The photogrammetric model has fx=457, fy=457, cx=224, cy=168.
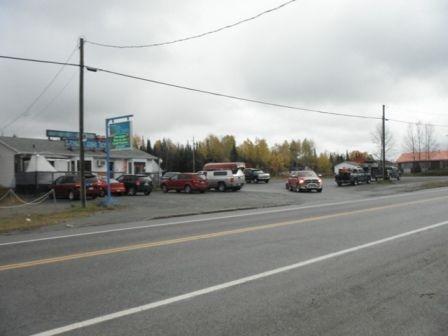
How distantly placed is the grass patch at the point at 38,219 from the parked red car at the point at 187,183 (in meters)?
13.8

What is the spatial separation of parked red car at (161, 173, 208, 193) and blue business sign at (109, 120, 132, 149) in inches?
449

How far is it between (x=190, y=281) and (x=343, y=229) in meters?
6.37

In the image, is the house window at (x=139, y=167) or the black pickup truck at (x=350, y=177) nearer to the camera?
the black pickup truck at (x=350, y=177)

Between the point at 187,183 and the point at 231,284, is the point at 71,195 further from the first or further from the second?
the point at 231,284

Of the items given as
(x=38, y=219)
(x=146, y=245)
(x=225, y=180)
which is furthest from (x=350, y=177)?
(x=146, y=245)

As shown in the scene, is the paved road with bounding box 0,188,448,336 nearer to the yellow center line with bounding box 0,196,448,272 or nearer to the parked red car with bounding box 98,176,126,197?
the yellow center line with bounding box 0,196,448,272

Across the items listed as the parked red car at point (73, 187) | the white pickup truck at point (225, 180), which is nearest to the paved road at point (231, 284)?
the parked red car at point (73, 187)

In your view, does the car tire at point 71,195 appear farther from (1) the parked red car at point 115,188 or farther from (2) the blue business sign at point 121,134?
(2) the blue business sign at point 121,134

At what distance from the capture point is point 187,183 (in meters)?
34.3

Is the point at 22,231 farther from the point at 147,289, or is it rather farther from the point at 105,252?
the point at 147,289

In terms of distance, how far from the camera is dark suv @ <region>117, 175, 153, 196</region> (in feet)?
105

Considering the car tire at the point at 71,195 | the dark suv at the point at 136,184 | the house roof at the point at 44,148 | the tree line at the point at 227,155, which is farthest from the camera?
the tree line at the point at 227,155

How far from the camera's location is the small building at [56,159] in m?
37.1

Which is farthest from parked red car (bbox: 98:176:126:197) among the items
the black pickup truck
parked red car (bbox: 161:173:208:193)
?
the black pickup truck
